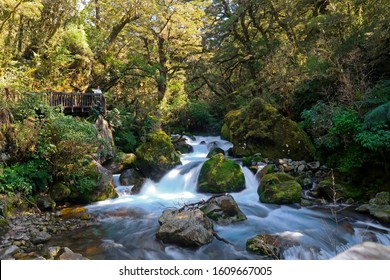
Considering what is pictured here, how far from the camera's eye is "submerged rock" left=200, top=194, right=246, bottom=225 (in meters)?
7.99

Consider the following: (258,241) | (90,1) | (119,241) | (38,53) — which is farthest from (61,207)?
(90,1)

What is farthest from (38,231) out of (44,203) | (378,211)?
(378,211)

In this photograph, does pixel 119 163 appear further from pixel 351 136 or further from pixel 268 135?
pixel 351 136

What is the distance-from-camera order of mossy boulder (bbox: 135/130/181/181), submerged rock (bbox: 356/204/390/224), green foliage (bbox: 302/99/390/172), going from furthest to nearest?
1. mossy boulder (bbox: 135/130/181/181)
2. green foliage (bbox: 302/99/390/172)
3. submerged rock (bbox: 356/204/390/224)

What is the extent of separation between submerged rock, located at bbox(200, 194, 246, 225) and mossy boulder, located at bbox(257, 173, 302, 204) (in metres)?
1.73

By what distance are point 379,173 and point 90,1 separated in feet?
59.3

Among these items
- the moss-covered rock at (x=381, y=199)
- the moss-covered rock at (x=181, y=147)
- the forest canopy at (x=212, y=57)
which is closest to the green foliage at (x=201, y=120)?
the forest canopy at (x=212, y=57)

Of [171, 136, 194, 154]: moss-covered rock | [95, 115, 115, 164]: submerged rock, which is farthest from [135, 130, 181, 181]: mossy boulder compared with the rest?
[171, 136, 194, 154]: moss-covered rock

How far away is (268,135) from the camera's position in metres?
13.7

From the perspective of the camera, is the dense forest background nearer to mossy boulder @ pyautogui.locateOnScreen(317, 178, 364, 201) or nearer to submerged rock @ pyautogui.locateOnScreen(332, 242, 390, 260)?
mossy boulder @ pyautogui.locateOnScreen(317, 178, 364, 201)

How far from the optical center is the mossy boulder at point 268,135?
13.1 m

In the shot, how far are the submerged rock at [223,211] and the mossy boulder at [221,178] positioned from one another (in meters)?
2.56

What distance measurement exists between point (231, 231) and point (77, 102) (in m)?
9.99

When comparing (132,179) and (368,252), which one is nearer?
(368,252)
